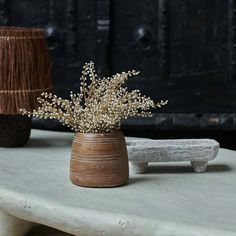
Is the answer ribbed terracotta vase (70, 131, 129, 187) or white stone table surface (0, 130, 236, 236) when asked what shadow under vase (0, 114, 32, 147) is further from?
ribbed terracotta vase (70, 131, 129, 187)

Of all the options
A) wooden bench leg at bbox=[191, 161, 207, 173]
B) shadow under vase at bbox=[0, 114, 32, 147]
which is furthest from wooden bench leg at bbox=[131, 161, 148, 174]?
shadow under vase at bbox=[0, 114, 32, 147]

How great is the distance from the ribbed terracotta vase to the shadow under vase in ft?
1.25

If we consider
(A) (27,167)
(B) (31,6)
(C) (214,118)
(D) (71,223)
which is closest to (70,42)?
(B) (31,6)

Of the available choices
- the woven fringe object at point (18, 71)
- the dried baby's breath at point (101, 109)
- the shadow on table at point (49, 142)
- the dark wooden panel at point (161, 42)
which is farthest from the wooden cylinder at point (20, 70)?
the dark wooden panel at point (161, 42)

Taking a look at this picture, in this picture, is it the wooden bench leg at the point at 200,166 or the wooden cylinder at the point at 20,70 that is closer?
the wooden bench leg at the point at 200,166

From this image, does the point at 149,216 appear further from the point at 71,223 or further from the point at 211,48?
the point at 211,48

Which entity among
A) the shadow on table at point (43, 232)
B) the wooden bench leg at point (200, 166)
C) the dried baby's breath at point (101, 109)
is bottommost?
the shadow on table at point (43, 232)

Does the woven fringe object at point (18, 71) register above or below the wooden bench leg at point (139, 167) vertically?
above

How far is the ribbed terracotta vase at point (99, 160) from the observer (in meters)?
1.29

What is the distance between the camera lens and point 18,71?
1.59 metres

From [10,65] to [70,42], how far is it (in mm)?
789

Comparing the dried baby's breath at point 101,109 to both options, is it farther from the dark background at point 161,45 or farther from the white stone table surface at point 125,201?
the dark background at point 161,45

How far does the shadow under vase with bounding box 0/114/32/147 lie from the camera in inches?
64.5

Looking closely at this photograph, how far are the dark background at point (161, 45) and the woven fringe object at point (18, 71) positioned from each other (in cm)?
73
